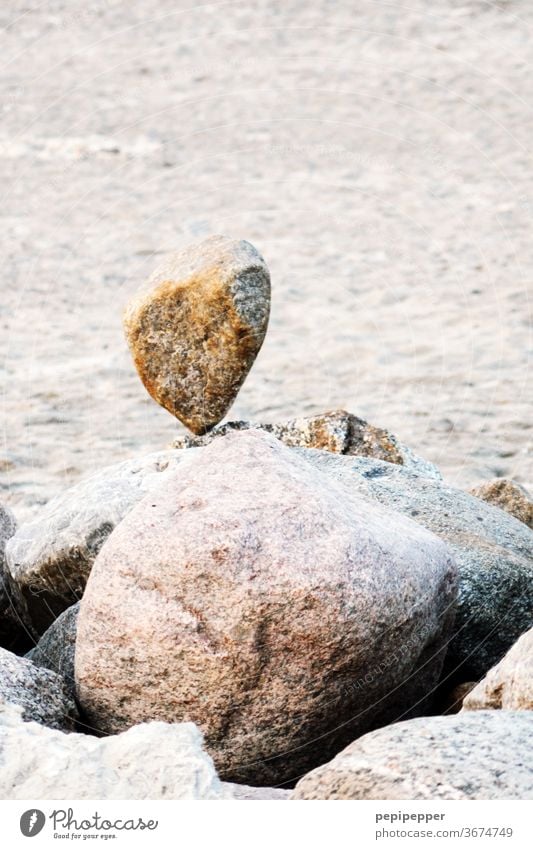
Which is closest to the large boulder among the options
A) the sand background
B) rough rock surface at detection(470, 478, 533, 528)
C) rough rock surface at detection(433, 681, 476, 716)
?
rough rock surface at detection(433, 681, 476, 716)

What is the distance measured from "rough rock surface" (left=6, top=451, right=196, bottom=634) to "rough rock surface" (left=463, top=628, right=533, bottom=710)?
1.86 m

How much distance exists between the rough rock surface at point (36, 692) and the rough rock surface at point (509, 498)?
10.9 ft

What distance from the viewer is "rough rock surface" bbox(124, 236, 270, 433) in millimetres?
6648

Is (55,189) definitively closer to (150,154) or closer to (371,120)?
(150,154)

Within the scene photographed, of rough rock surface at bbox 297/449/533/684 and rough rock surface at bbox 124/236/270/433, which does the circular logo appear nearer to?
rough rock surface at bbox 297/449/533/684

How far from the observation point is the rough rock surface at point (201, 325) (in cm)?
665

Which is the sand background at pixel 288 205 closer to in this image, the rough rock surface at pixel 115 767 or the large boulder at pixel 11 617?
the large boulder at pixel 11 617

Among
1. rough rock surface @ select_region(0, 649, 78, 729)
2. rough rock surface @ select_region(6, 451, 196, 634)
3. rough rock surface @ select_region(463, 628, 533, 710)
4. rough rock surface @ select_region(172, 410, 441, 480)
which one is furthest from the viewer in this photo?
rough rock surface @ select_region(172, 410, 441, 480)

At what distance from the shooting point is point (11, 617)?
640 centimetres

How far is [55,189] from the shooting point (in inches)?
674

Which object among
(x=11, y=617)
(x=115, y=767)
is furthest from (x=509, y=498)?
(x=115, y=767)

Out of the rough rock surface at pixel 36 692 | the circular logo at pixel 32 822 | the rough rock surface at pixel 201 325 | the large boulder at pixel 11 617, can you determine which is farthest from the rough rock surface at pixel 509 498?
the circular logo at pixel 32 822

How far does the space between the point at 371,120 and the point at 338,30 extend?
3.26 m

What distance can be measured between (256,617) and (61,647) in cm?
135
